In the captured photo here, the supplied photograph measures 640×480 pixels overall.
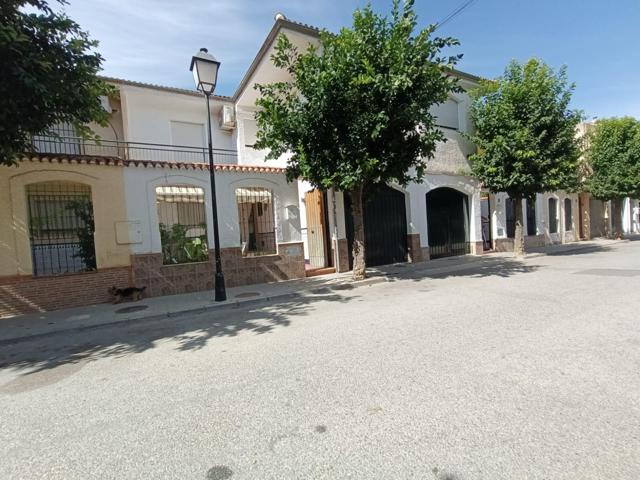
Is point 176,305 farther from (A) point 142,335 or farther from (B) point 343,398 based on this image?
(B) point 343,398

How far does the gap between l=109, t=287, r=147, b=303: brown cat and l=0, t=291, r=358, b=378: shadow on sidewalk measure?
2.06m

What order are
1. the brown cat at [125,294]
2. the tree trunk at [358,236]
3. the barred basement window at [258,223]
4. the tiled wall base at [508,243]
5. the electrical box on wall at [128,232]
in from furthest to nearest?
the tiled wall base at [508,243] < the barred basement window at [258,223] < the tree trunk at [358,236] < the electrical box on wall at [128,232] < the brown cat at [125,294]

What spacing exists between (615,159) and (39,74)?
24457mm

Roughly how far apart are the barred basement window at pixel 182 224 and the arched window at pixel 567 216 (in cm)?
2113

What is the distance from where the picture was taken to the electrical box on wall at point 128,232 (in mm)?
9062

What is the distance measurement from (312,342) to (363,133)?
18.4 ft

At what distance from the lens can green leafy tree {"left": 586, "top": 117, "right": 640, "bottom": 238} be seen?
18.0 meters

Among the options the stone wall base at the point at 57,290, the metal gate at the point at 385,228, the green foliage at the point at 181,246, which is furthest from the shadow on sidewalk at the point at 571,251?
the stone wall base at the point at 57,290

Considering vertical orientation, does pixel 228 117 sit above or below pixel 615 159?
above

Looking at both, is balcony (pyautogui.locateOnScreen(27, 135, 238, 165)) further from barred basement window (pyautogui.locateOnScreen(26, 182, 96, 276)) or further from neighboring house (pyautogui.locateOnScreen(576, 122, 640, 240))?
neighboring house (pyautogui.locateOnScreen(576, 122, 640, 240))

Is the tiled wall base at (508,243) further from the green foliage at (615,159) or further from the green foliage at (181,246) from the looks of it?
the green foliage at (181,246)

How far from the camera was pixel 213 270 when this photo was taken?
1019cm

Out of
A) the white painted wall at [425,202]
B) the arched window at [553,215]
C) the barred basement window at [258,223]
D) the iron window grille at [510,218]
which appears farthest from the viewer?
the arched window at [553,215]

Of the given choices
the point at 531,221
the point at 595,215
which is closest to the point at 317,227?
the point at 531,221
